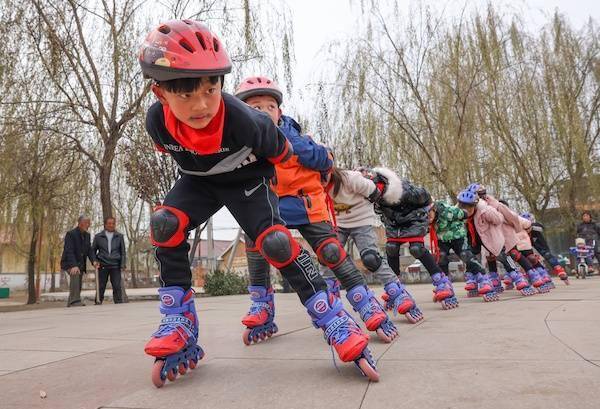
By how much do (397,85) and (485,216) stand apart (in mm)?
7878

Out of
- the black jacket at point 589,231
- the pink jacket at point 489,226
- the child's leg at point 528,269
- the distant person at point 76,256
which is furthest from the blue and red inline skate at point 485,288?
the black jacket at point 589,231

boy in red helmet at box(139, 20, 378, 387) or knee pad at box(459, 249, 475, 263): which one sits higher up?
boy in red helmet at box(139, 20, 378, 387)

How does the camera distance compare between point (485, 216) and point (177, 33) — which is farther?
point (485, 216)

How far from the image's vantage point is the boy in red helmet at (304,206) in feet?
9.81

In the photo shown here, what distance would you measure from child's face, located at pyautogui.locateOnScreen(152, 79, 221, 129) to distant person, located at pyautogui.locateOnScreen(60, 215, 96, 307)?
7.22m

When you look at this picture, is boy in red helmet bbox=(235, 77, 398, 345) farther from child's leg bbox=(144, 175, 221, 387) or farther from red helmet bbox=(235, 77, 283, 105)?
child's leg bbox=(144, 175, 221, 387)

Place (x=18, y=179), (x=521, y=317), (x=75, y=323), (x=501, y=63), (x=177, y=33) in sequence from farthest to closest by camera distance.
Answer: (x=501, y=63) < (x=18, y=179) < (x=75, y=323) < (x=521, y=317) < (x=177, y=33)

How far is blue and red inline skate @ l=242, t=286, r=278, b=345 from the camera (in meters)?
2.99

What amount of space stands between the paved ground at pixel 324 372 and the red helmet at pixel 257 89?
147cm

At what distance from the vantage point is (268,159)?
90.4 inches

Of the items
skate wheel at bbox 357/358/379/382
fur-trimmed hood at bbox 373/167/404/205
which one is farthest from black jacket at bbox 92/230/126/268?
skate wheel at bbox 357/358/379/382

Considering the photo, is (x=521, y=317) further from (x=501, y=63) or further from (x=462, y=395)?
(x=501, y=63)

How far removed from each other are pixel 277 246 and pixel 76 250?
7477mm

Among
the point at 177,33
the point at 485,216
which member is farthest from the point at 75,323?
the point at 485,216
